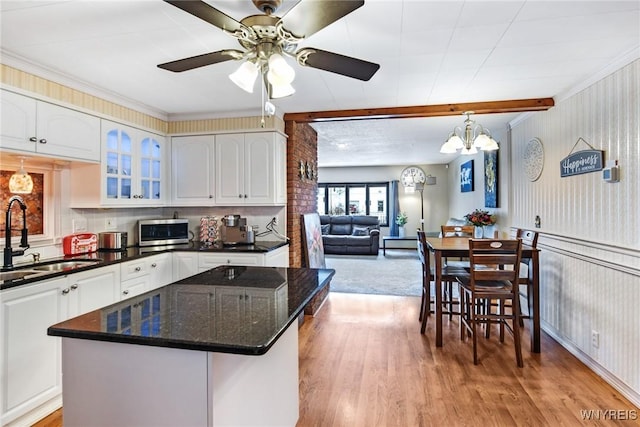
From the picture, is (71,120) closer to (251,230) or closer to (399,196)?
(251,230)

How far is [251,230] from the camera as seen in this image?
366 centimetres

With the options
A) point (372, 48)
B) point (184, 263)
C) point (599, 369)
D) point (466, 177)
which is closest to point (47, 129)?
point (184, 263)

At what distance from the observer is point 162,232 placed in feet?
11.8

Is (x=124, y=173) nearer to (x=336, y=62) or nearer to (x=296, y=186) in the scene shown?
(x=296, y=186)

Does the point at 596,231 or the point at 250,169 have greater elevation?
the point at 250,169

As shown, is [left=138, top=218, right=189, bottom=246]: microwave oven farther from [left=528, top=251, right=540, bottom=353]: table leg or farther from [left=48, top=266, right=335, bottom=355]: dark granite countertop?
[left=528, top=251, right=540, bottom=353]: table leg

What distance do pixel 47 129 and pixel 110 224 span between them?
46.1 inches

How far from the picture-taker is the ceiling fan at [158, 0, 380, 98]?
4.18 ft

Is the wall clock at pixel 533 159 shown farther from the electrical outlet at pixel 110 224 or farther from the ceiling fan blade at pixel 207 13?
the electrical outlet at pixel 110 224

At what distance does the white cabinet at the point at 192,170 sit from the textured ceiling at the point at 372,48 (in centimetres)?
45

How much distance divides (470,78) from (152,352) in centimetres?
290

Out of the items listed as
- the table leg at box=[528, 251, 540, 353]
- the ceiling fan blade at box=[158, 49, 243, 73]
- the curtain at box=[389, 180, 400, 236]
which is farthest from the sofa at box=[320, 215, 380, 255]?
the ceiling fan blade at box=[158, 49, 243, 73]

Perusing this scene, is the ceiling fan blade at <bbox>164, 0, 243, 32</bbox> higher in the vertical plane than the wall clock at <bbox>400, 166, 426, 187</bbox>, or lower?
lower

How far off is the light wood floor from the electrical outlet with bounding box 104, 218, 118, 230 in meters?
1.71
